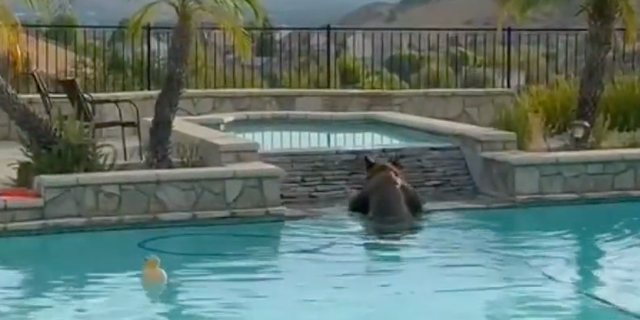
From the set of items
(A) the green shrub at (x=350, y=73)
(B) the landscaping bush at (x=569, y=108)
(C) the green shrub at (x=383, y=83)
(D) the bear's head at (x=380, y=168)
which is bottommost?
(D) the bear's head at (x=380, y=168)

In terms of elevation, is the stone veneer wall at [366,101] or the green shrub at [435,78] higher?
the green shrub at [435,78]

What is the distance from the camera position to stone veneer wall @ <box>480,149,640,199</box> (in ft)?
43.7

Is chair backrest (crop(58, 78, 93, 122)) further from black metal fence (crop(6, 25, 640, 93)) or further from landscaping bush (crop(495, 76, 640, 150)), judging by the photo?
landscaping bush (crop(495, 76, 640, 150))

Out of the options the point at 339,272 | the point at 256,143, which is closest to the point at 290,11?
the point at 256,143

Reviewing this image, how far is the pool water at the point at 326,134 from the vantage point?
588 inches

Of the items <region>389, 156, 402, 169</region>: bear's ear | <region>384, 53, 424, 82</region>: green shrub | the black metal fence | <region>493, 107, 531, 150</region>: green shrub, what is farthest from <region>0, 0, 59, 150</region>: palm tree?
<region>384, 53, 424, 82</region>: green shrub

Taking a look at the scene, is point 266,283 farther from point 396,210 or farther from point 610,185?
point 610,185

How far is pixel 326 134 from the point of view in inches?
653

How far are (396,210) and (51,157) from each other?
3275mm

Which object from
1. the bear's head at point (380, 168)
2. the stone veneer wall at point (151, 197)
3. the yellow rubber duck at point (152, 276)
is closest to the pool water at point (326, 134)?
the bear's head at point (380, 168)

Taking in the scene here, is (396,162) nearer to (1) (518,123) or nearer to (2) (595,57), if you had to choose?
(1) (518,123)

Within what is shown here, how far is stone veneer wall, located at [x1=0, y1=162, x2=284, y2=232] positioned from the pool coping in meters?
0.36

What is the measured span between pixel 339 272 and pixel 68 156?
3.67 m

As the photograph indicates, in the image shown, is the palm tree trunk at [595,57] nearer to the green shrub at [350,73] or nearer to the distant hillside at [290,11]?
the green shrub at [350,73]
